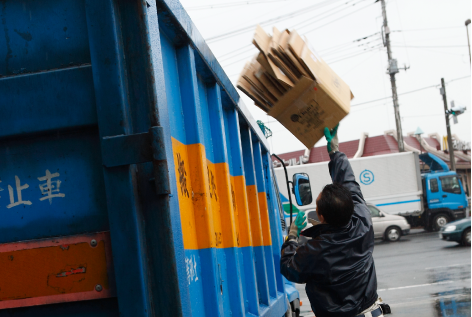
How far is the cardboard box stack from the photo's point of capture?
2941mm

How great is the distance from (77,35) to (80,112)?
0.84 feet

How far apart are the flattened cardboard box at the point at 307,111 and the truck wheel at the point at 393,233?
51.1 ft

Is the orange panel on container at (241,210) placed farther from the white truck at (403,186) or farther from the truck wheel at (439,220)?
the truck wheel at (439,220)

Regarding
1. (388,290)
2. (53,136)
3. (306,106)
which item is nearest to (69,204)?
(53,136)

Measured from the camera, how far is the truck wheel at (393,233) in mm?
17891

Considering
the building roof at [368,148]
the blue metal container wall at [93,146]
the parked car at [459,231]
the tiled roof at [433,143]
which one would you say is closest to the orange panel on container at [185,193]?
the blue metal container wall at [93,146]

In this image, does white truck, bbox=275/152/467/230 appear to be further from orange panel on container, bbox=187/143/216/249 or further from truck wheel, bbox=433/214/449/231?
orange panel on container, bbox=187/143/216/249

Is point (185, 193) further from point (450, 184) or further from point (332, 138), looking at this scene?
point (450, 184)

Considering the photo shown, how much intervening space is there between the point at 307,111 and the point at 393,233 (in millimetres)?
16006

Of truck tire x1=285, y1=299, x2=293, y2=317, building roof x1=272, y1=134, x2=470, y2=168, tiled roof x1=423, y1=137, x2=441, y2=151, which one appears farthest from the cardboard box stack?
tiled roof x1=423, y1=137, x2=441, y2=151

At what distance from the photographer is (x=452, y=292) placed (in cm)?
858

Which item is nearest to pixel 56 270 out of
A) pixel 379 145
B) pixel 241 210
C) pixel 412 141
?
pixel 241 210

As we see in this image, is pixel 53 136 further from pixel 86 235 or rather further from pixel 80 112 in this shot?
pixel 86 235

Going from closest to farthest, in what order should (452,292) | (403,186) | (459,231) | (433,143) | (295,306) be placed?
(295,306) < (452,292) < (459,231) < (403,186) < (433,143)
